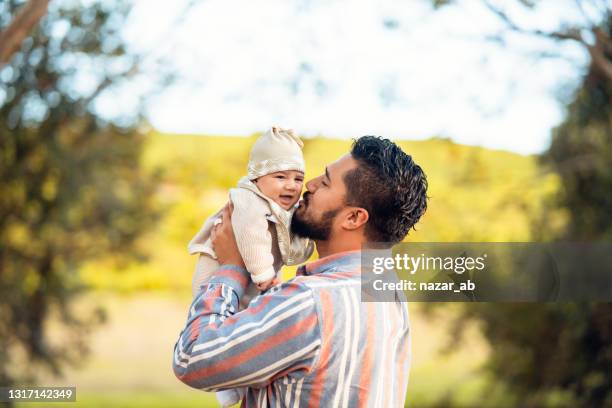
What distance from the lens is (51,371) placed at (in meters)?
9.07

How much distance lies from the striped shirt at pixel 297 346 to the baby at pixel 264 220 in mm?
159

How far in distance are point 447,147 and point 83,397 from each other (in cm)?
690

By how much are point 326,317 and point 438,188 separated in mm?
9278

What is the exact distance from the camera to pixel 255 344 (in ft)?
4.91

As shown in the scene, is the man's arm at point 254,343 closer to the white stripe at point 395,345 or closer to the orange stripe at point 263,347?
the orange stripe at point 263,347

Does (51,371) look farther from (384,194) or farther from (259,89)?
(384,194)

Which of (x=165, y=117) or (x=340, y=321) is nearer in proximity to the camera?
(x=340, y=321)

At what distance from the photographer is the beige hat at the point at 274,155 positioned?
2.00 meters

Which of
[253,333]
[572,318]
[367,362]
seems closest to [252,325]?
[253,333]

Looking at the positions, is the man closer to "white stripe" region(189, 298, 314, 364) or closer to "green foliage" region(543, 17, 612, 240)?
"white stripe" region(189, 298, 314, 364)

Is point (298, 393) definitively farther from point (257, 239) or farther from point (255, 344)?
point (257, 239)

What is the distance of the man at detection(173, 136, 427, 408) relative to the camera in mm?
1500

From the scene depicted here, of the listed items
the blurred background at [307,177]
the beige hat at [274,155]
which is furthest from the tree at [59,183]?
the beige hat at [274,155]

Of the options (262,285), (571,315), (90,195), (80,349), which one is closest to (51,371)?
(80,349)
